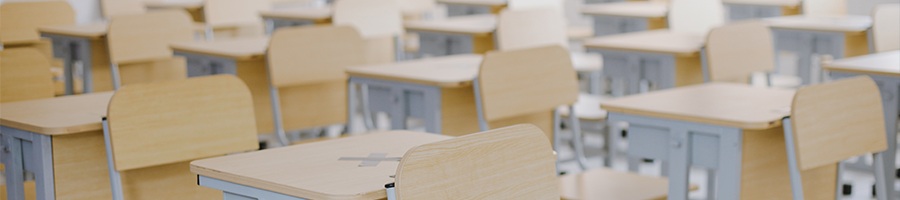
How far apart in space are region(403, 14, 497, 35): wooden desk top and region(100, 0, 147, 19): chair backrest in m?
2.05

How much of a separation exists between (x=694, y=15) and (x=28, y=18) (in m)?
3.69

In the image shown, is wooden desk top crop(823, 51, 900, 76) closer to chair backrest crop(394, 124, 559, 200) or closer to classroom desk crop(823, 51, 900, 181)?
classroom desk crop(823, 51, 900, 181)

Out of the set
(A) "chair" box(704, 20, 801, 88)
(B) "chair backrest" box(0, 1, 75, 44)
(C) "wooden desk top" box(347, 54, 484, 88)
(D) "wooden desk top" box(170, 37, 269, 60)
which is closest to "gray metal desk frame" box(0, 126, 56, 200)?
(C) "wooden desk top" box(347, 54, 484, 88)

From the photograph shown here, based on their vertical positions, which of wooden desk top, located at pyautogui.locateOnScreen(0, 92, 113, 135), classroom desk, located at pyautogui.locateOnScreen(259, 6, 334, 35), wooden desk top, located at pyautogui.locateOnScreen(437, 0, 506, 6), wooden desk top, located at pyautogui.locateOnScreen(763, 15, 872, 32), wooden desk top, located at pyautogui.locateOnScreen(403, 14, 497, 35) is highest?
wooden desk top, located at pyautogui.locateOnScreen(437, 0, 506, 6)

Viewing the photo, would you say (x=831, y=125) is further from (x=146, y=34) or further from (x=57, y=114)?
(x=146, y=34)

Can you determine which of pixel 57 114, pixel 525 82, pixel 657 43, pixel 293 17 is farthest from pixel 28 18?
pixel 657 43

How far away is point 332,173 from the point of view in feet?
5.76

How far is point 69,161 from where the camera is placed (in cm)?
236

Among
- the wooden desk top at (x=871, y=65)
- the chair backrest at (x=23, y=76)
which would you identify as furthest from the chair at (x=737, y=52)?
the chair backrest at (x=23, y=76)

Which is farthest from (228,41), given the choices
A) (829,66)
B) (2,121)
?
Answer: (829,66)

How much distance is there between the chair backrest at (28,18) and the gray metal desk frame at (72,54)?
27 cm

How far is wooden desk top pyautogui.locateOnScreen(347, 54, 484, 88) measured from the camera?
3186 millimetres

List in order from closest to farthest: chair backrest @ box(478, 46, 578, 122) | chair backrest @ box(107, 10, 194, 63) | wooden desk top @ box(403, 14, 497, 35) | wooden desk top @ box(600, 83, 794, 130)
Result: wooden desk top @ box(600, 83, 794, 130), chair backrest @ box(478, 46, 578, 122), chair backrest @ box(107, 10, 194, 63), wooden desk top @ box(403, 14, 497, 35)

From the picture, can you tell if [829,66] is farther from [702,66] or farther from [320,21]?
[320,21]
